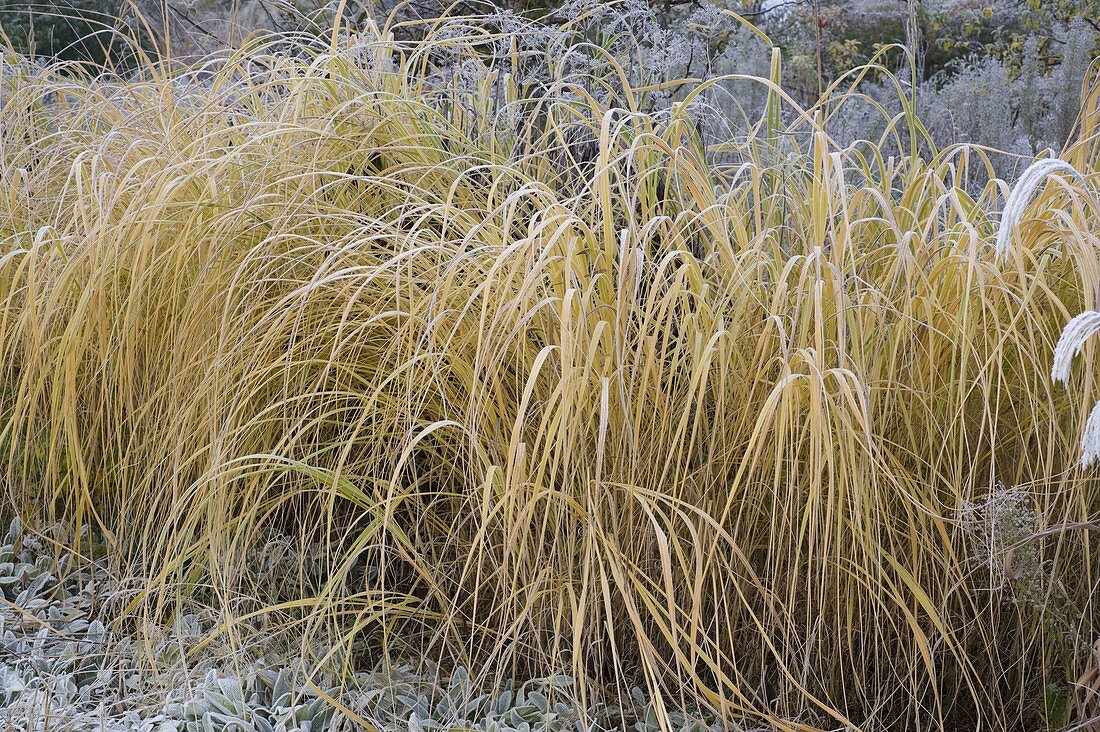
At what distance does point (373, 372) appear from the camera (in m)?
2.01

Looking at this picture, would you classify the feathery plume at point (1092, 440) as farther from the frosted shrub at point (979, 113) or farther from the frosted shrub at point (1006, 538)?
the frosted shrub at point (979, 113)

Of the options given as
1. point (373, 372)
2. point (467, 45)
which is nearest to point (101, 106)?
point (467, 45)

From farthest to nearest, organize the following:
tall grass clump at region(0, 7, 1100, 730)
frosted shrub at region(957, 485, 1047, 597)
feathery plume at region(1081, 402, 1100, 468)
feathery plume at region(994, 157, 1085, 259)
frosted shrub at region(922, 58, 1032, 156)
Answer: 1. frosted shrub at region(922, 58, 1032, 156)
2. tall grass clump at region(0, 7, 1100, 730)
3. frosted shrub at region(957, 485, 1047, 597)
4. feathery plume at region(994, 157, 1085, 259)
5. feathery plume at region(1081, 402, 1100, 468)

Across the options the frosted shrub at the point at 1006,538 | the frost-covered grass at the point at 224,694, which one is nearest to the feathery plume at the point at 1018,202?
the frosted shrub at the point at 1006,538

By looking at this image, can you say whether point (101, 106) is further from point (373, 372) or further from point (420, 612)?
point (420, 612)

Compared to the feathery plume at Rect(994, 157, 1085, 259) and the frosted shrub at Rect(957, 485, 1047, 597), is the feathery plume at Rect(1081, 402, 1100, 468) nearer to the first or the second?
the feathery plume at Rect(994, 157, 1085, 259)

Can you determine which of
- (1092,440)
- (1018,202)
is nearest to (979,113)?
(1018,202)

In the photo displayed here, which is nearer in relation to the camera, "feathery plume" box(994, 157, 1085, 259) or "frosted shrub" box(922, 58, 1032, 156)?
"feathery plume" box(994, 157, 1085, 259)

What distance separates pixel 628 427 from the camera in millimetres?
1625

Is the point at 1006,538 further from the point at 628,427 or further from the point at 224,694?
the point at 224,694

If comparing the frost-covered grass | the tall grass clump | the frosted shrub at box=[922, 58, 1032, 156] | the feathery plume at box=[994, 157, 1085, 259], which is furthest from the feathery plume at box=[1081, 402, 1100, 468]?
the frosted shrub at box=[922, 58, 1032, 156]

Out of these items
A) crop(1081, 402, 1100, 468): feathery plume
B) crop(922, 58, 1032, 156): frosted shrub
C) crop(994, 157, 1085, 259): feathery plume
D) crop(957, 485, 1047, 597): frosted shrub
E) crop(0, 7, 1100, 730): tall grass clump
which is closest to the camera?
crop(1081, 402, 1100, 468): feathery plume

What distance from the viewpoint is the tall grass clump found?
158 centimetres

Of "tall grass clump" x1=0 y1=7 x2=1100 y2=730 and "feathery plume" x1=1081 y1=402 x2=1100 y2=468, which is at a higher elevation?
"feathery plume" x1=1081 y1=402 x2=1100 y2=468
